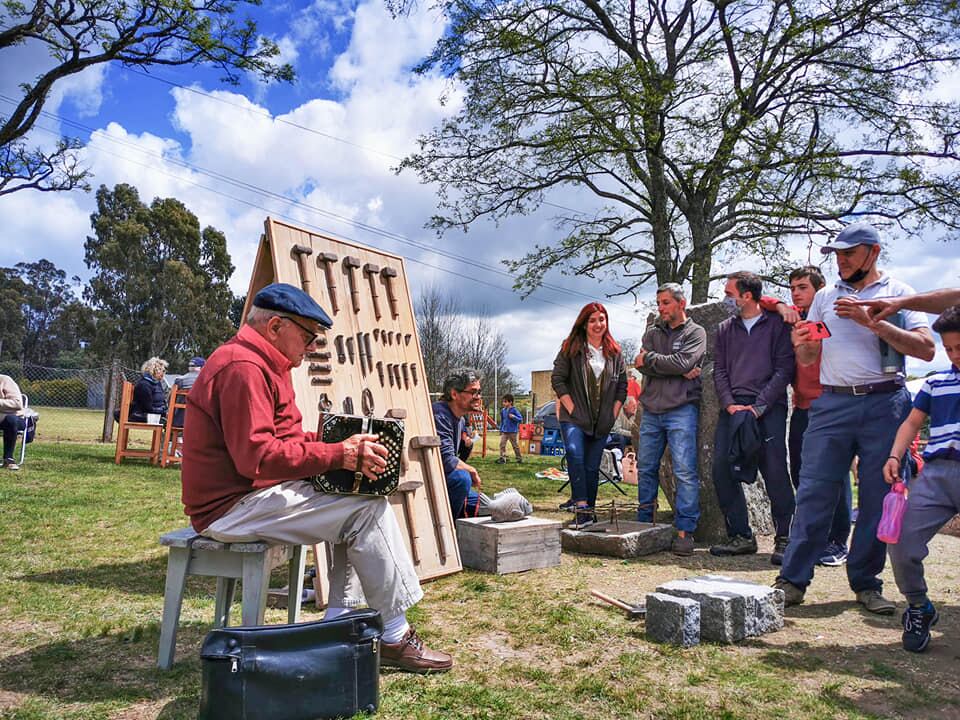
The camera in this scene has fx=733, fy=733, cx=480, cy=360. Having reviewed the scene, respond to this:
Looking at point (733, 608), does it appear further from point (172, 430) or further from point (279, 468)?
point (172, 430)

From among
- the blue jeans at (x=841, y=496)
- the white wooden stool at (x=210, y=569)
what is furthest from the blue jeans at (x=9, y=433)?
the blue jeans at (x=841, y=496)

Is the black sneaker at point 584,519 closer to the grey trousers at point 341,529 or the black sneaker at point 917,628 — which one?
the black sneaker at point 917,628

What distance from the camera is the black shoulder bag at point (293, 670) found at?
92.4 inches

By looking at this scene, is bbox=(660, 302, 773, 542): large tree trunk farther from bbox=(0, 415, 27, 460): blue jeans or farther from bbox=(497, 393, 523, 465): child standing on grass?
bbox=(497, 393, 523, 465): child standing on grass

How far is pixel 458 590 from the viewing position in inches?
177

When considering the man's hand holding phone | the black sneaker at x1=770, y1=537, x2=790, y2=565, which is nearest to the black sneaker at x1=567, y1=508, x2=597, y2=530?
the black sneaker at x1=770, y1=537, x2=790, y2=565

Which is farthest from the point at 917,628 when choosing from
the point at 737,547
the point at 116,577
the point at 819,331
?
the point at 116,577

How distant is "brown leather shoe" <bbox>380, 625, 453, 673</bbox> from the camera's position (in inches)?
120

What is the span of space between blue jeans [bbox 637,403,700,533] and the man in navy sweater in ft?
0.73

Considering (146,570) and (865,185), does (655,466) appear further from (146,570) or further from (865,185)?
(865,185)

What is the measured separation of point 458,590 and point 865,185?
13591 millimetres

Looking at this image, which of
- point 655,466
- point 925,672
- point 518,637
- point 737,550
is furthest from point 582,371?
point 925,672

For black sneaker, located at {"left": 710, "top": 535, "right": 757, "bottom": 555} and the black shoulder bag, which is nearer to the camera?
the black shoulder bag

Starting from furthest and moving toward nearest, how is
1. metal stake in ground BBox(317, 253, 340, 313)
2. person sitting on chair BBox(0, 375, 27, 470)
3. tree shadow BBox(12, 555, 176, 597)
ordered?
person sitting on chair BBox(0, 375, 27, 470) < metal stake in ground BBox(317, 253, 340, 313) < tree shadow BBox(12, 555, 176, 597)
